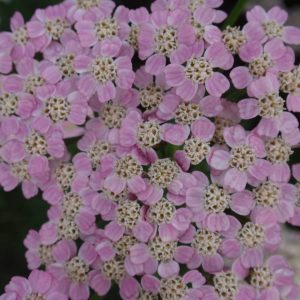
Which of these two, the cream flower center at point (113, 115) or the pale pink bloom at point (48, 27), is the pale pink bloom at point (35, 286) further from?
the pale pink bloom at point (48, 27)

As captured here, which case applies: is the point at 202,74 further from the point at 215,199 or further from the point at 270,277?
the point at 270,277

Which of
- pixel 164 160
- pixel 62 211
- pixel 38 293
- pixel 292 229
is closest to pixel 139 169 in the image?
pixel 164 160

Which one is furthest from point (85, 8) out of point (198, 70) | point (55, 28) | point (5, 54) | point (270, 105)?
point (270, 105)

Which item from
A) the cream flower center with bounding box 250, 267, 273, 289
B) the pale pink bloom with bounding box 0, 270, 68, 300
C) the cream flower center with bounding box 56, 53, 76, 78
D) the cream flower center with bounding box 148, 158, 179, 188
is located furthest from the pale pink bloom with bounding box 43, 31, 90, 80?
the cream flower center with bounding box 250, 267, 273, 289

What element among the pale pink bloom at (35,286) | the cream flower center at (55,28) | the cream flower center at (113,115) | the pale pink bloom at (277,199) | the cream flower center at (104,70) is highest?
the cream flower center at (55,28)

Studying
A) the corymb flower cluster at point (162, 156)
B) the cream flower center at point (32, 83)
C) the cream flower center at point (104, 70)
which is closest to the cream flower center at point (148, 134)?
the corymb flower cluster at point (162, 156)

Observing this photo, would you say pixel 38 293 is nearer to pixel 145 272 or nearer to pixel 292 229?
pixel 145 272

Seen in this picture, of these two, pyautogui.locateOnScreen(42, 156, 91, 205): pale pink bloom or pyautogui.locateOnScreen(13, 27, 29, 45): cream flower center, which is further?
pyautogui.locateOnScreen(13, 27, 29, 45): cream flower center

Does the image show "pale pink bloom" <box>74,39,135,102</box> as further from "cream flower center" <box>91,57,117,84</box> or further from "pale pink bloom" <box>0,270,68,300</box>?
"pale pink bloom" <box>0,270,68,300</box>
